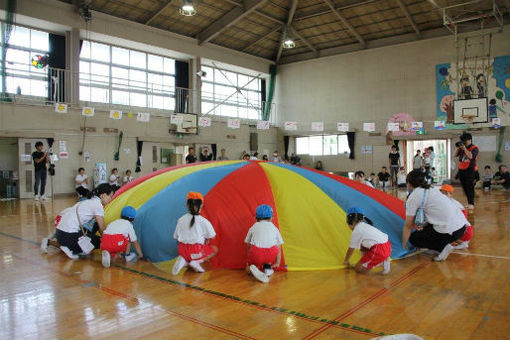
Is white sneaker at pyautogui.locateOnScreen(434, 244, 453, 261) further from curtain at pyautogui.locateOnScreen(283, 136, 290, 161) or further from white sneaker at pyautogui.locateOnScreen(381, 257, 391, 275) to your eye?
curtain at pyautogui.locateOnScreen(283, 136, 290, 161)

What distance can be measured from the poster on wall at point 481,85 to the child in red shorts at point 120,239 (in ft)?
38.6

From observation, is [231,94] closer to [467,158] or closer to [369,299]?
[467,158]

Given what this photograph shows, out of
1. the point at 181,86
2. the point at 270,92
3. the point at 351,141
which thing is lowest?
the point at 351,141

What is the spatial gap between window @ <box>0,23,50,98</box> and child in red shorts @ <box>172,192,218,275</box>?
32.2ft

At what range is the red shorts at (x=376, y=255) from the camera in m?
3.16

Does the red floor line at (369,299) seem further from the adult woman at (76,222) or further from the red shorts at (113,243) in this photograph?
the adult woman at (76,222)

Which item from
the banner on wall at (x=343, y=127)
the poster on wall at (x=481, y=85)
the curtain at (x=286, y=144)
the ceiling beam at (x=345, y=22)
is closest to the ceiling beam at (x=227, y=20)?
the ceiling beam at (x=345, y=22)

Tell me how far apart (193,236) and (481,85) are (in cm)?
1312

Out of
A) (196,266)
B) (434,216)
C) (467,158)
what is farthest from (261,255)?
(467,158)

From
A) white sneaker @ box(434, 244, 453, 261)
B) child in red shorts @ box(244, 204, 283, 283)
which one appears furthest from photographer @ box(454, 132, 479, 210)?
child in red shorts @ box(244, 204, 283, 283)

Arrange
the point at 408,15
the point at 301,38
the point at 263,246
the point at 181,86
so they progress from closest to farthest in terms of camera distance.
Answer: the point at 263,246 < the point at 408,15 < the point at 181,86 < the point at 301,38

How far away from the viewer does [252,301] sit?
2594mm

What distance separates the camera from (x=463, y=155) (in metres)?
6.19

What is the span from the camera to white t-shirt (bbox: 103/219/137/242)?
140 inches
